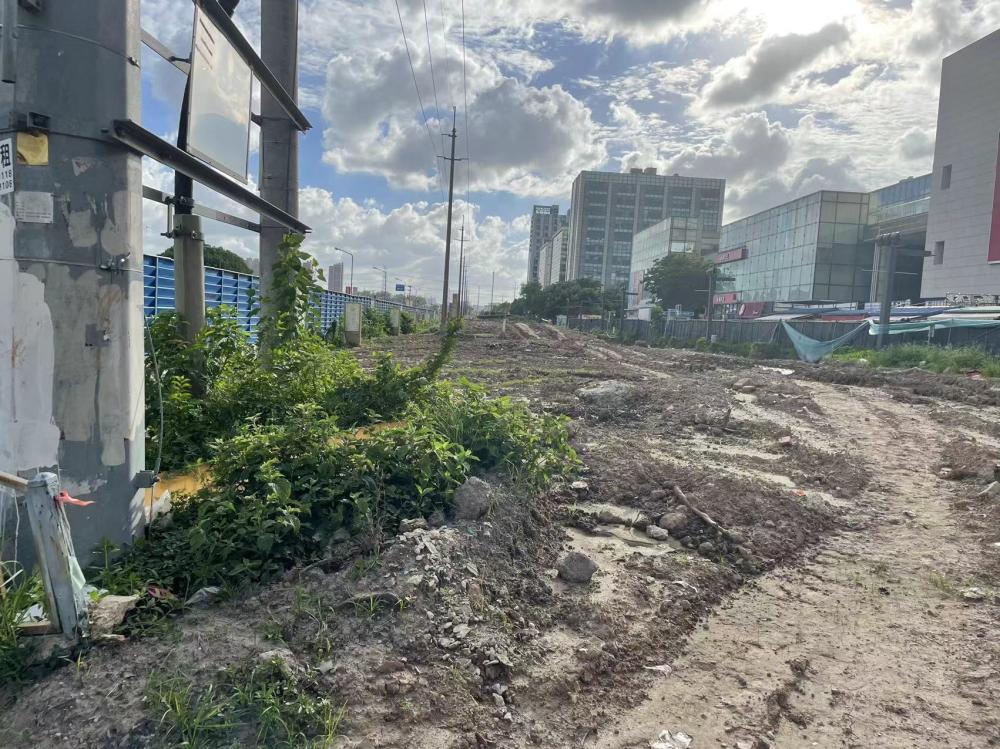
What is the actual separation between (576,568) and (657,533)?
1.20 metres

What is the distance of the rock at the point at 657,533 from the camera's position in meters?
4.86

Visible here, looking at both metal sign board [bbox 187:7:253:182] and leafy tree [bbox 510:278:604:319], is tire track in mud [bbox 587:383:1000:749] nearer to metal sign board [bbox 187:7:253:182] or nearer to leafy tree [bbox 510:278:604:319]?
metal sign board [bbox 187:7:253:182]

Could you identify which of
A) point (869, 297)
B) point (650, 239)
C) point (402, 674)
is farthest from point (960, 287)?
point (650, 239)

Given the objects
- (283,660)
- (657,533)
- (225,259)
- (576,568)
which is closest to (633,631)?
(576,568)

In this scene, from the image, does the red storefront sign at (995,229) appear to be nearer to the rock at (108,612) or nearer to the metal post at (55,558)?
the rock at (108,612)

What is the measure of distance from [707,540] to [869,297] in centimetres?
5973

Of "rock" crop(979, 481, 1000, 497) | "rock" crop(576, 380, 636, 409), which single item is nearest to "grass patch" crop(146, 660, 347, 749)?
"rock" crop(979, 481, 1000, 497)

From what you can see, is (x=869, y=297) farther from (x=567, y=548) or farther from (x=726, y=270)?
(x=567, y=548)

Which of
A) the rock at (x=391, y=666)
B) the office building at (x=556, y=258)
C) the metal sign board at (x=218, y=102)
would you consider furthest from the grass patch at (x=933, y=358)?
the office building at (x=556, y=258)

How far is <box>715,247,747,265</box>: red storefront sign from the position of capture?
6688 cm

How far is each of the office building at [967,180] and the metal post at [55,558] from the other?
48.7m

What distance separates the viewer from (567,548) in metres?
4.45

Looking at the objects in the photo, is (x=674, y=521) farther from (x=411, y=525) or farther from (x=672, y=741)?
(x=672, y=741)

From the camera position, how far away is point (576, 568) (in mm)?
3939
